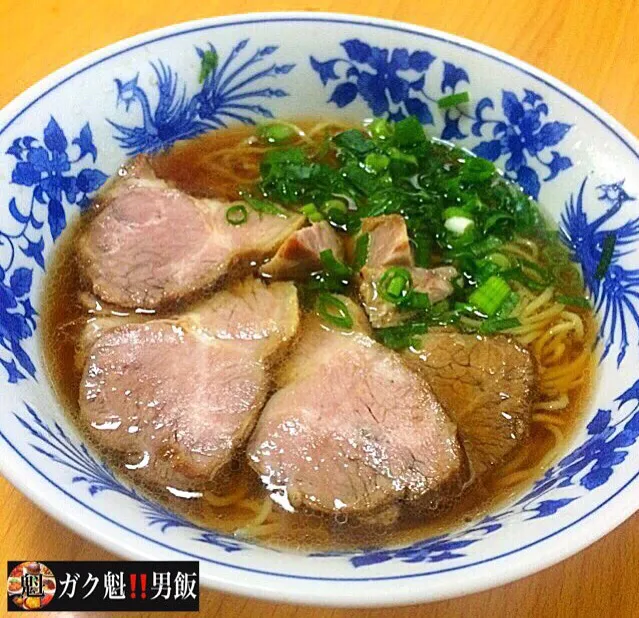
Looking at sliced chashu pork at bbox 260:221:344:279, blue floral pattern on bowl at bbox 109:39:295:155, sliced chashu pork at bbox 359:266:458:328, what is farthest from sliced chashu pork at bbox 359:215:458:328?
blue floral pattern on bowl at bbox 109:39:295:155

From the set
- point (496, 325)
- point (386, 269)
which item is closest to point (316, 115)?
point (386, 269)

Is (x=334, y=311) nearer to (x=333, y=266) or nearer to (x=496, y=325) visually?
(x=333, y=266)

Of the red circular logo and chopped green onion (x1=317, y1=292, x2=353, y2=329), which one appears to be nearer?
the red circular logo

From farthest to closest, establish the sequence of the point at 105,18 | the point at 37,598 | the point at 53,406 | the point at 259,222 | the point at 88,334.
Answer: the point at 105,18 → the point at 259,222 → the point at 88,334 → the point at 53,406 → the point at 37,598

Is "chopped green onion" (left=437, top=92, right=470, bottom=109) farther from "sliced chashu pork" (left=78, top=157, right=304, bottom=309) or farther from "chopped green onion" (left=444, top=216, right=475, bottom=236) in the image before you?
"sliced chashu pork" (left=78, top=157, right=304, bottom=309)

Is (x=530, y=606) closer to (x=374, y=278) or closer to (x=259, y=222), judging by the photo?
(x=374, y=278)

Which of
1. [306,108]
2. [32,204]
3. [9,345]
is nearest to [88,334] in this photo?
[9,345]
